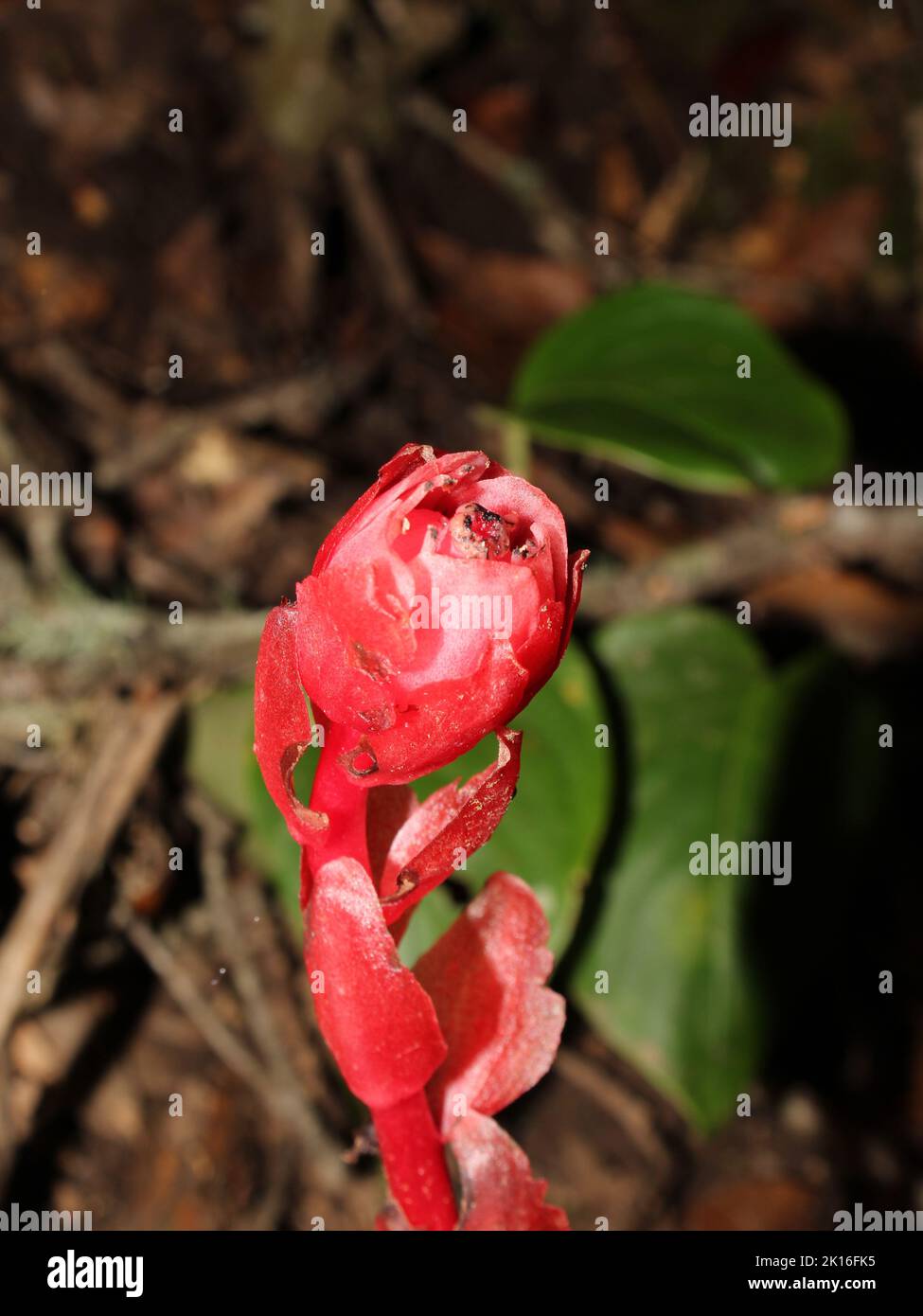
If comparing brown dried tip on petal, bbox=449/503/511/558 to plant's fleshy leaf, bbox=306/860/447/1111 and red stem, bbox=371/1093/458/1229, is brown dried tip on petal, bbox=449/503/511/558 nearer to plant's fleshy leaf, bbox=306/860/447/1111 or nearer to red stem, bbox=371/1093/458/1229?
plant's fleshy leaf, bbox=306/860/447/1111

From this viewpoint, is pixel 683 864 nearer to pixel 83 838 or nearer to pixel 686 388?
pixel 686 388

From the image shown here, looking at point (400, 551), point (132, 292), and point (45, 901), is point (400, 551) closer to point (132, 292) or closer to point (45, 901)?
point (45, 901)

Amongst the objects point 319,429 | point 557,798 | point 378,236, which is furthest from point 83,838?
point 378,236

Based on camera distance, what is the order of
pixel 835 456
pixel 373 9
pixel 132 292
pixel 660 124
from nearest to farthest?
pixel 835 456 < pixel 132 292 < pixel 373 9 < pixel 660 124

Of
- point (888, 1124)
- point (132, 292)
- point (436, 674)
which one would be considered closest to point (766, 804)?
point (888, 1124)

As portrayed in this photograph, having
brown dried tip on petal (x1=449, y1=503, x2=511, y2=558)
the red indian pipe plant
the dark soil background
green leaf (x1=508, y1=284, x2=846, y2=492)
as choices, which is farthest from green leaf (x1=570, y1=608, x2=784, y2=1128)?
brown dried tip on petal (x1=449, y1=503, x2=511, y2=558)

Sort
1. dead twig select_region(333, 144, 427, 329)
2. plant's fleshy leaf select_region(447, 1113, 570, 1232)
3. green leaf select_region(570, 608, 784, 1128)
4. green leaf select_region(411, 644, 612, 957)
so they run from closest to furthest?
1. plant's fleshy leaf select_region(447, 1113, 570, 1232)
2. green leaf select_region(411, 644, 612, 957)
3. green leaf select_region(570, 608, 784, 1128)
4. dead twig select_region(333, 144, 427, 329)

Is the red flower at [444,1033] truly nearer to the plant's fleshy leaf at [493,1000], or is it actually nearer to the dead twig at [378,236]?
the plant's fleshy leaf at [493,1000]
